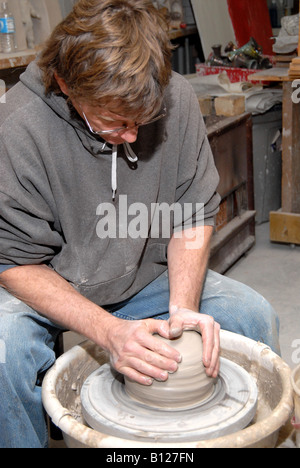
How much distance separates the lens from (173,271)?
1.73m

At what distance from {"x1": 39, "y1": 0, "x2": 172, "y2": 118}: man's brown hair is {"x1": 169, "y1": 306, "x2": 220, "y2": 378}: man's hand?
18.8 inches

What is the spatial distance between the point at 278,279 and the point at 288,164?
0.61 meters

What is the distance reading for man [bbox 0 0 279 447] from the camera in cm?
140

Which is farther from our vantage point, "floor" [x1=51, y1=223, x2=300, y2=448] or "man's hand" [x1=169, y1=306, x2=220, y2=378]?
"floor" [x1=51, y1=223, x2=300, y2=448]

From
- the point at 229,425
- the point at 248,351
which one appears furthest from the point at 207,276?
the point at 229,425

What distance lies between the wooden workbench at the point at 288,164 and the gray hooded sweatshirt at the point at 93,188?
155 centimetres

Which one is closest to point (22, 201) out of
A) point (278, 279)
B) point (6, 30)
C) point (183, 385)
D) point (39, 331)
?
point (39, 331)

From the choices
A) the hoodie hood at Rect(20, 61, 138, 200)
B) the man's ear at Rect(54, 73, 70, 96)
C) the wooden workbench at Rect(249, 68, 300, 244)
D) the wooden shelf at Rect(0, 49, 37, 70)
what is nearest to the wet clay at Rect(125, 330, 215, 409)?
the hoodie hood at Rect(20, 61, 138, 200)

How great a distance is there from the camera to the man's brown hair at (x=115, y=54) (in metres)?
1.37

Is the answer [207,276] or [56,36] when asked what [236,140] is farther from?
[56,36]

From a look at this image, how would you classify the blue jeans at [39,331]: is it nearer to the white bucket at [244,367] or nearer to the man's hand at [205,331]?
the white bucket at [244,367]

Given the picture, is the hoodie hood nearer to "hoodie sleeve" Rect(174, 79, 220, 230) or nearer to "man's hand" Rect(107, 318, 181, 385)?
"hoodie sleeve" Rect(174, 79, 220, 230)

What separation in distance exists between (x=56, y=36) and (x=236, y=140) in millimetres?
1865

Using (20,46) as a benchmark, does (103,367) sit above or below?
below
